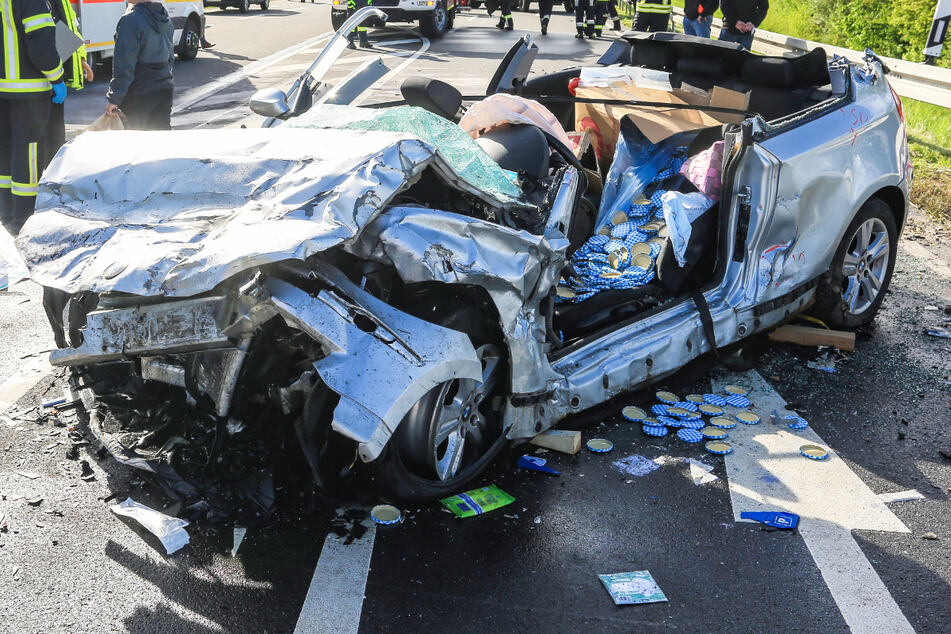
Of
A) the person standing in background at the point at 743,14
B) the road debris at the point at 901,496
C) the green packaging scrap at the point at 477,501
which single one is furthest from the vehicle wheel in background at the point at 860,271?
the person standing in background at the point at 743,14

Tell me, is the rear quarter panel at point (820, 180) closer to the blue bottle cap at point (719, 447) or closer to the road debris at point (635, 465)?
the blue bottle cap at point (719, 447)

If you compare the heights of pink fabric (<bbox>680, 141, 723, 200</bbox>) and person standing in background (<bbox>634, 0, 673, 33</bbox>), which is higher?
person standing in background (<bbox>634, 0, 673, 33</bbox>)

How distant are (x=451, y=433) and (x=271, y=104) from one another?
6.89 ft

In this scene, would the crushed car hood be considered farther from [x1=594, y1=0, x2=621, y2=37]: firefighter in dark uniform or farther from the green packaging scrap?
[x1=594, y1=0, x2=621, y2=37]: firefighter in dark uniform

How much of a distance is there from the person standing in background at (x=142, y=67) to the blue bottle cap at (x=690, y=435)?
5.45 metres

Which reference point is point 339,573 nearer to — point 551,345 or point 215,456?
point 215,456

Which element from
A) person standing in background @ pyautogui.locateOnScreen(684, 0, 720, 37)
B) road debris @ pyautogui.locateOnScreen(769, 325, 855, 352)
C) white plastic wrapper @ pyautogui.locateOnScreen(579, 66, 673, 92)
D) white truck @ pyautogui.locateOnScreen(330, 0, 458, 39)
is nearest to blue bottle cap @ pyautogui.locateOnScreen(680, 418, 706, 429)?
road debris @ pyautogui.locateOnScreen(769, 325, 855, 352)

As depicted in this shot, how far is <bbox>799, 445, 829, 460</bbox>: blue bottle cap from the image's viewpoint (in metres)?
4.04

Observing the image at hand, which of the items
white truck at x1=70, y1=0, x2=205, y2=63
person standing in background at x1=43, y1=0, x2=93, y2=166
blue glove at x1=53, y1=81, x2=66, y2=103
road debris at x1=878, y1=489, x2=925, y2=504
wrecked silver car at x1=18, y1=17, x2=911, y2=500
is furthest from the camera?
white truck at x1=70, y1=0, x2=205, y2=63

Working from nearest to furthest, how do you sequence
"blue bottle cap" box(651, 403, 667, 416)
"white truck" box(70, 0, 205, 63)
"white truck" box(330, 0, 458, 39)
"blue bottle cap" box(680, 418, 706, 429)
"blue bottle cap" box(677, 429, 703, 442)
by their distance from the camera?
"blue bottle cap" box(677, 429, 703, 442) → "blue bottle cap" box(680, 418, 706, 429) → "blue bottle cap" box(651, 403, 667, 416) → "white truck" box(70, 0, 205, 63) → "white truck" box(330, 0, 458, 39)

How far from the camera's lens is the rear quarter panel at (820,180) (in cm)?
449

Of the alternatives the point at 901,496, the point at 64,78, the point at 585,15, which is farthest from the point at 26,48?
the point at 585,15

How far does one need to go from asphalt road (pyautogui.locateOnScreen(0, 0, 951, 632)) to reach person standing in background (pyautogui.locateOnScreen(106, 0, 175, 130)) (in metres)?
3.66

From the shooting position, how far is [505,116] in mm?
4527
